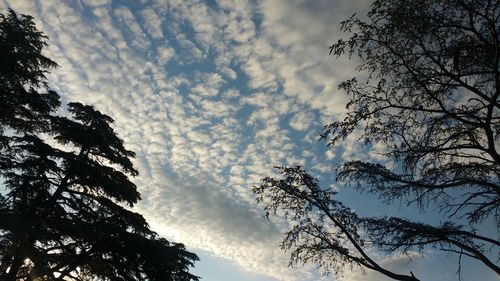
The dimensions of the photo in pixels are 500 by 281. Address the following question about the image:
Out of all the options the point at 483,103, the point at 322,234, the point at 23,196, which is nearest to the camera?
the point at 483,103

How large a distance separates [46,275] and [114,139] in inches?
255

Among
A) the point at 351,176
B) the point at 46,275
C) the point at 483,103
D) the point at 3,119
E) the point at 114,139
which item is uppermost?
the point at 114,139

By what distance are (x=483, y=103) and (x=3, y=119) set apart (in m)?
14.5

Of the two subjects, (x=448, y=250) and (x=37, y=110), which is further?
(x=37, y=110)

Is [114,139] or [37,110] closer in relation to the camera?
[37,110]

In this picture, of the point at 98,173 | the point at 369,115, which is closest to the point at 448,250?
the point at 369,115

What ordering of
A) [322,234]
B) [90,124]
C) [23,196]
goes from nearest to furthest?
[322,234]
[23,196]
[90,124]

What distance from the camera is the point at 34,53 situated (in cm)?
1370

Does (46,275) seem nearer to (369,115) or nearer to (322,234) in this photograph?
(322,234)

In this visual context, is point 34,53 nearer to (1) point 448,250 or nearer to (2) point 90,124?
(2) point 90,124

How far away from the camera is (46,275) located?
13.6 meters

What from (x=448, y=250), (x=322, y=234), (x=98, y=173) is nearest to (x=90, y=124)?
(x=98, y=173)

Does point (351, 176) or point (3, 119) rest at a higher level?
point (3, 119)

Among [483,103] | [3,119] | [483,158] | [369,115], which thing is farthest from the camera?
[3,119]
